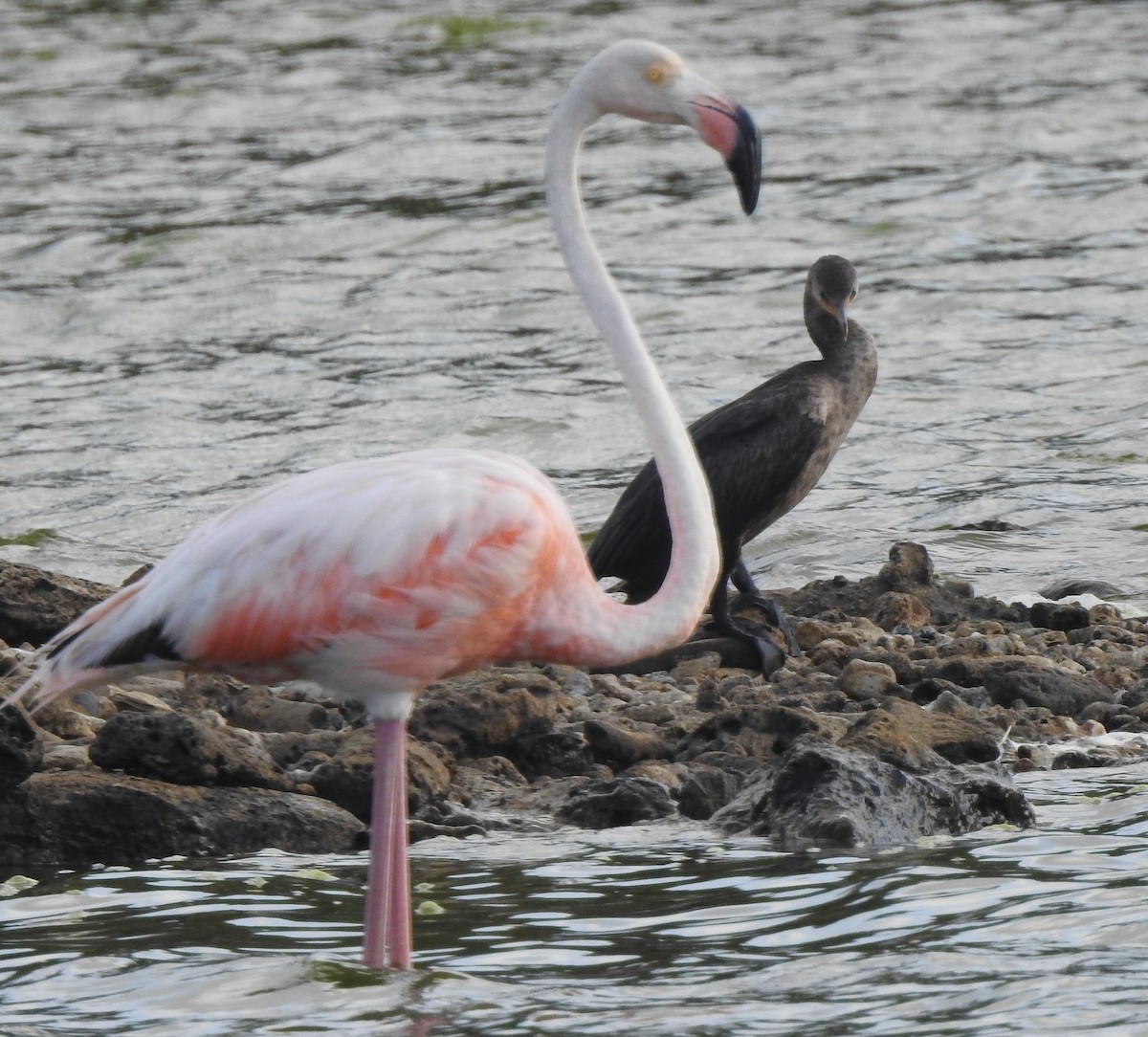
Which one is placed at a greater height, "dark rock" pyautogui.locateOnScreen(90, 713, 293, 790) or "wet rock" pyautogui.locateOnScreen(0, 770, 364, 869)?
"dark rock" pyautogui.locateOnScreen(90, 713, 293, 790)

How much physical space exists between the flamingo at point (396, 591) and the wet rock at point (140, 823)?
73 cm

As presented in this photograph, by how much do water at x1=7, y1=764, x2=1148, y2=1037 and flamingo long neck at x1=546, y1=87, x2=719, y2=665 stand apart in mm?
805

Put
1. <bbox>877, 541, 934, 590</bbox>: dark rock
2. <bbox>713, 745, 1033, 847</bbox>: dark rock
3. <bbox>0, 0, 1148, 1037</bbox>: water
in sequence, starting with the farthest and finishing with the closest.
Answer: <bbox>877, 541, 934, 590</bbox>: dark rock, <bbox>713, 745, 1033, 847</bbox>: dark rock, <bbox>0, 0, 1148, 1037</bbox>: water

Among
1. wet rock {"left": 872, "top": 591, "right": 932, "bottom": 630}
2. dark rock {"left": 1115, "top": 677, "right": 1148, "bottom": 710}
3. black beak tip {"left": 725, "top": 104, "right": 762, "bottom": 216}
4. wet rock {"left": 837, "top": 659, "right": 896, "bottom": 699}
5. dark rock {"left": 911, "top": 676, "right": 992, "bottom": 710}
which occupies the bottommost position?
dark rock {"left": 1115, "top": 677, "right": 1148, "bottom": 710}

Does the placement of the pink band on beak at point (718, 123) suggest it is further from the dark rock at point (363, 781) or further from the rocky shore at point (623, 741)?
the dark rock at point (363, 781)

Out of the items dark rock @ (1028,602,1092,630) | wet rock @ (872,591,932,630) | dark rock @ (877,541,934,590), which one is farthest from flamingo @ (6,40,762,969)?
dark rock @ (877,541,934,590)

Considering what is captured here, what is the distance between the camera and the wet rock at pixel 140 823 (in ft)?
21.2

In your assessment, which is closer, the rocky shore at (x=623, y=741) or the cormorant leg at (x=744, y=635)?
the rocky shore at (x=623, y=741)

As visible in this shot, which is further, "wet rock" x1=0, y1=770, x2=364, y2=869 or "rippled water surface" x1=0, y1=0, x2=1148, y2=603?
"rippled water surface" x1=0, y1=0, x2=1148, y2=603

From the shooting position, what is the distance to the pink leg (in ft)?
17.9

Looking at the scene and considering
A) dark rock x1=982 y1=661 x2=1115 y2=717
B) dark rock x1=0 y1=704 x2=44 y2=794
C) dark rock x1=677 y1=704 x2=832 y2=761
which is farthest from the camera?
dark rock x1=982 y1=661 x2=1115 y2=717

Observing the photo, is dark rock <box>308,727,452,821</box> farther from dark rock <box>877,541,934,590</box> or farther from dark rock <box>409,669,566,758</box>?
dark rock <box>877,541,934,590</box>

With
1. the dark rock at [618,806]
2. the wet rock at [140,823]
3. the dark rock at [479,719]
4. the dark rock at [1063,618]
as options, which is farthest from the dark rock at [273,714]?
the dark rock at [1063,618]

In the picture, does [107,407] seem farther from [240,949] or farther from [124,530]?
[240,949]
